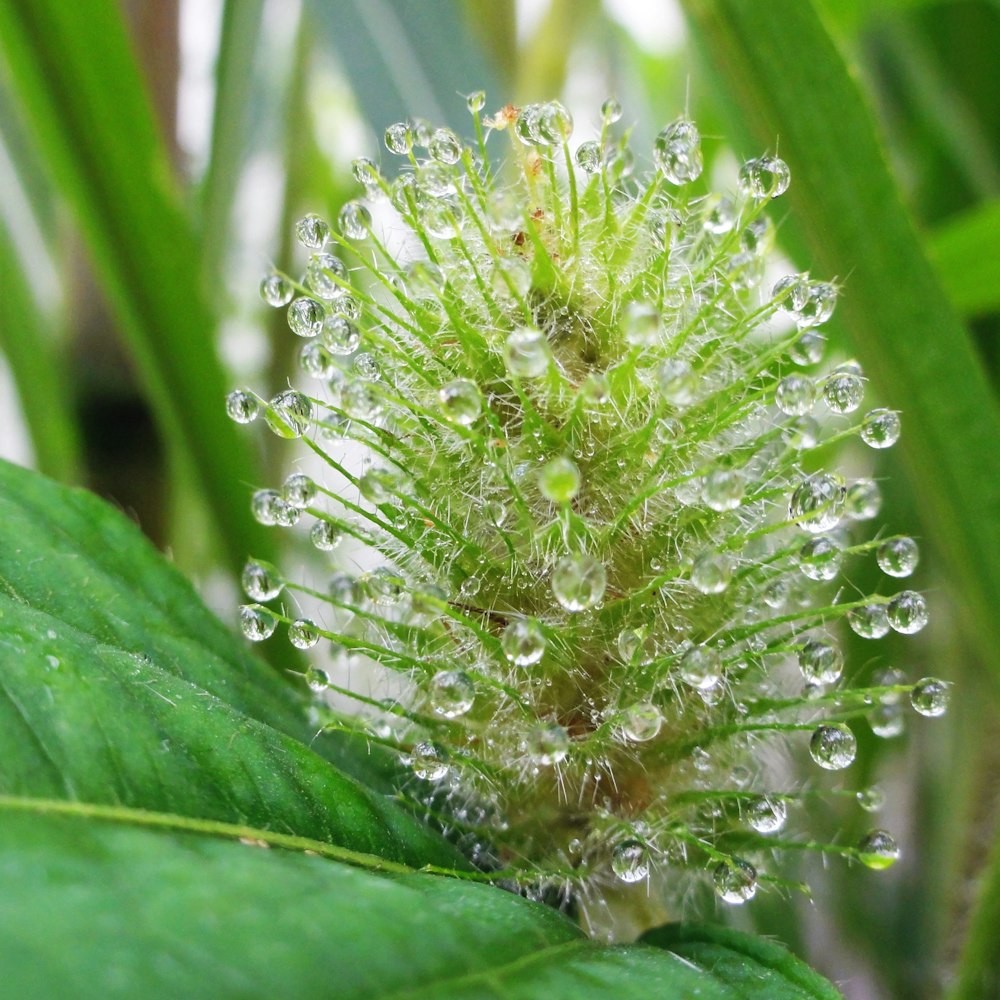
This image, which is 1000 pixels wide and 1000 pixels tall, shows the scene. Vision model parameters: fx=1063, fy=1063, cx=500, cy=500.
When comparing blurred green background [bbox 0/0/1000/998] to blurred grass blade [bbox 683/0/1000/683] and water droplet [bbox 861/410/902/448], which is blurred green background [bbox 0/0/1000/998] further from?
water droplet [bbox 861/410/902/448]

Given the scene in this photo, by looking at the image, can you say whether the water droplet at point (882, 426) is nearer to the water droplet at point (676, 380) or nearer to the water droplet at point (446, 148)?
the water droplet at point (676, 380)

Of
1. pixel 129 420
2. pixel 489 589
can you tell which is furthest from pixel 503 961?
pixel 129 420

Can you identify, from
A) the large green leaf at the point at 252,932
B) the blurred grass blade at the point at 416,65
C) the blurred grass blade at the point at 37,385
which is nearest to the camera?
the large green leaf at the point at 252,932

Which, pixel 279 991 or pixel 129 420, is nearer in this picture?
pixel 279 991

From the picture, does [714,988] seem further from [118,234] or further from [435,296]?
[118,234]

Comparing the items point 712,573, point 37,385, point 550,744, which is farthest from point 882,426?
point 37,385

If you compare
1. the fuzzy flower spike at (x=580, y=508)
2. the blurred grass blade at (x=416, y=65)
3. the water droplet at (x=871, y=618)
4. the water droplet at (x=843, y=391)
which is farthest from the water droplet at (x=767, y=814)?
the blurred grass blade at (x=416, y=65)
